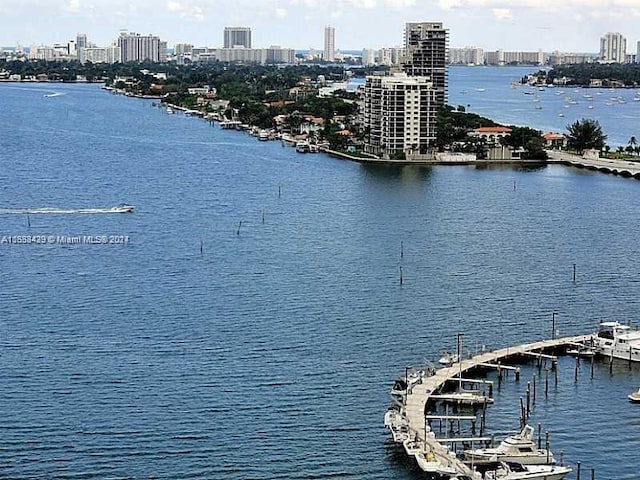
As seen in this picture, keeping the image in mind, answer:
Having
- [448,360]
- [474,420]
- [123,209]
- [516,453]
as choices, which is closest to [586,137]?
[123,209]

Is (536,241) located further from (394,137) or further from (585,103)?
(585,103)

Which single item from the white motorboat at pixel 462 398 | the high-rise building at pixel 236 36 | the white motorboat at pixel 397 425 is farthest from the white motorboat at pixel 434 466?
the high-rise building at pixel 236 36

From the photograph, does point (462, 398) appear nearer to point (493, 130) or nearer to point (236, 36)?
point (493, 130)

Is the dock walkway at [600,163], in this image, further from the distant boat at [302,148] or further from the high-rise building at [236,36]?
the high-rise building at [236,36]

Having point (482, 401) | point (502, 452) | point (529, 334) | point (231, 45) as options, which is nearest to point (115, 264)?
point (529, 334)

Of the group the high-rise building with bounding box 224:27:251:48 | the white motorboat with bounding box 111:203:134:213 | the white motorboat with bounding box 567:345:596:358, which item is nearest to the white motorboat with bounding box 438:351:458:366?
the white motorboat with bounding box 567:345:596:358

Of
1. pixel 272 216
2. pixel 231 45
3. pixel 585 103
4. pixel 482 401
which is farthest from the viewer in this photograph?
pixel 231 45

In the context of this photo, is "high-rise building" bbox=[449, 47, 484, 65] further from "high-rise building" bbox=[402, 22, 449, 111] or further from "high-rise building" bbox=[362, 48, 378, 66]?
"high-rise building" bbox=[402, 22, 449, 111]
